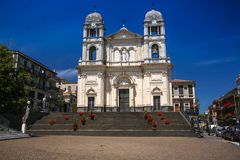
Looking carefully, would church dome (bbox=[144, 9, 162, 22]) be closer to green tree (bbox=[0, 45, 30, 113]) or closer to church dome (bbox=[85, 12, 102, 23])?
church dome (bbox=[85, 12, 102, 23])

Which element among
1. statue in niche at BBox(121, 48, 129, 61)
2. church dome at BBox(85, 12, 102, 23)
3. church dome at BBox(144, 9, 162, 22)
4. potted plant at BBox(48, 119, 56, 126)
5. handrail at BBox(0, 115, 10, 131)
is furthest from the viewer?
church dome at BBox(85, 12, 102, 23)

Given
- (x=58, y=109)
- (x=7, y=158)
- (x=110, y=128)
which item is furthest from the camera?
(x=58, y=109)

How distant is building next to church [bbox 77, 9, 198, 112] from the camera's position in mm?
39125

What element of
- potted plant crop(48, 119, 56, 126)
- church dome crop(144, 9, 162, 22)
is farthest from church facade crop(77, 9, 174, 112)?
potted plant crop(48, 119, 56, 126)

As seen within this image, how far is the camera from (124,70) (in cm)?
4109

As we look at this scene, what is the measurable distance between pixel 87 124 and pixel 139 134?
7.20 m

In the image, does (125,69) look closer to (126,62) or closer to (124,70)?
(124,70)

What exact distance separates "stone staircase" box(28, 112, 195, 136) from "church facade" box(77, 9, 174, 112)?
740 centimetres

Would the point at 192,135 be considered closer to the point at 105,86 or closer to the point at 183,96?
the point at 105,86

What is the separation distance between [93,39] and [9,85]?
2078 centimetres

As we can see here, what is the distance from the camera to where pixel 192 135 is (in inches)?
969

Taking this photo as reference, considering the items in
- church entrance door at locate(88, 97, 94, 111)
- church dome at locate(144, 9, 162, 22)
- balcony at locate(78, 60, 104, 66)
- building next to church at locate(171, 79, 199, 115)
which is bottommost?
church entrance door at locate(88, 97, 94, 111)

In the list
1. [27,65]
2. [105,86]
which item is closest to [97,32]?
[105,86]

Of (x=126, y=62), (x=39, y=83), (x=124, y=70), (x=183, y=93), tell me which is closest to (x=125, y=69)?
(x=124, y=70)
